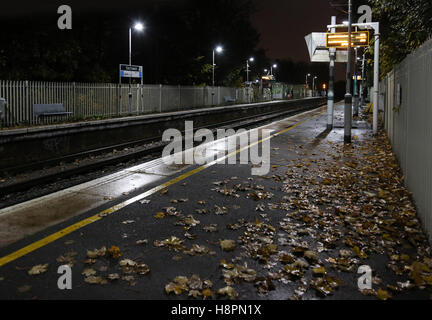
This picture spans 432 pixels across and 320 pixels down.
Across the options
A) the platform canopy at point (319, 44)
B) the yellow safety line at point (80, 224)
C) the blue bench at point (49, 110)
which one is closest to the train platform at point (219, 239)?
the yellow safety line at point (80, 224)

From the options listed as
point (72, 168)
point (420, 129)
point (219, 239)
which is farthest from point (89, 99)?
point (420, 129)

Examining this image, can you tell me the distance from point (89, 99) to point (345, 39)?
15.4 m

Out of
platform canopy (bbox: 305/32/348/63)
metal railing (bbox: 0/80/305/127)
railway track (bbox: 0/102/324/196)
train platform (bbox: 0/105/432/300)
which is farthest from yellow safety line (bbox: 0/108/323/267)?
metal railing (bbox: 0/80/305/127)

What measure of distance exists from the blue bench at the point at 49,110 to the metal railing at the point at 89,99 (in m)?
0.26

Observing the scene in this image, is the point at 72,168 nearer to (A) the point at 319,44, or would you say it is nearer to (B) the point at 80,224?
(B) the point at 80,224

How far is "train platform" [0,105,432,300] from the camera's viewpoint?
4.04 m

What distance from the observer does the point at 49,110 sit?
862 inches

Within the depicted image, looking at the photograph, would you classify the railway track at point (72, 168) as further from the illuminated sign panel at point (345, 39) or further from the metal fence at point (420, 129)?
the illuminated sign panel at point (345, 39)

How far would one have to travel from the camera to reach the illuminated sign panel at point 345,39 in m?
17.0

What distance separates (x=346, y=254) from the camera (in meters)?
4.84

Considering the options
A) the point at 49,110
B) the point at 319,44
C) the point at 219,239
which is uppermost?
the point at 319,44

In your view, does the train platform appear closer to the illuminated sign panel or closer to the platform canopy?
the illuminated sign panel

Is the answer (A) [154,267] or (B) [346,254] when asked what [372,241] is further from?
(A) [154,267]
